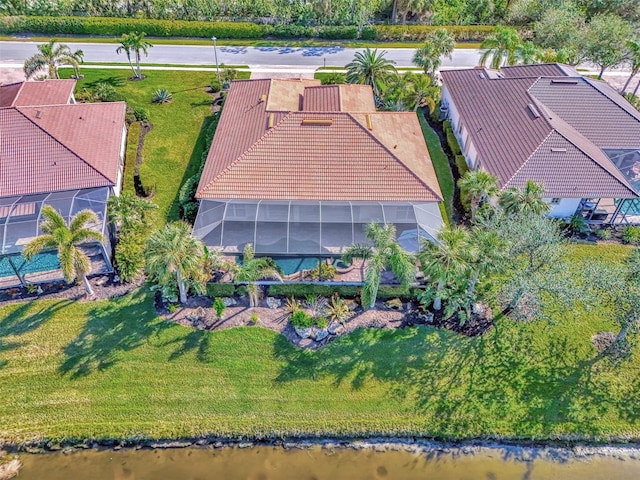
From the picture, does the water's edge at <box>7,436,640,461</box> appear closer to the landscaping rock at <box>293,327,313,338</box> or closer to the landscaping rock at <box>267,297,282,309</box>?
the landscaping rock at <box>293,327,313,338</box>

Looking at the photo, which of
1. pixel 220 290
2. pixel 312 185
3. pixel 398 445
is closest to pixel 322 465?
pixel 398 445

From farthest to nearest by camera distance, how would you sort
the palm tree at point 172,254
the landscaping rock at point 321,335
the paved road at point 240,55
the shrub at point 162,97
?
the paved road at point 240,55 → the shrub at point 162,97 → the landscaping rock at point 321,335 → the palm tree at point 172,254

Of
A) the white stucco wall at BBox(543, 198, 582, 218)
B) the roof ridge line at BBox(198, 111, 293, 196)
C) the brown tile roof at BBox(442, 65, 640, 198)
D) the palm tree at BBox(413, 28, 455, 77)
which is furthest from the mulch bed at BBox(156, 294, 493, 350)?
the palm tree at BBox(413, 28, 455, 77)

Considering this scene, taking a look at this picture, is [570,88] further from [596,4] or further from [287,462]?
[287,462]

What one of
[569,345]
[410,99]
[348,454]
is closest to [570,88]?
[410,99]

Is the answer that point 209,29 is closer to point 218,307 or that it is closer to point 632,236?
point 218,307

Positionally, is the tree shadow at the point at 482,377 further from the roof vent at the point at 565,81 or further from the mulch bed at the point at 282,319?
the roof vent at the point at 565,81

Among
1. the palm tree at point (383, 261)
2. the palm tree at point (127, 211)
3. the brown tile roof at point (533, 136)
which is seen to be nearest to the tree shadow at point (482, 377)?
the palm tree at point (383, 261)
